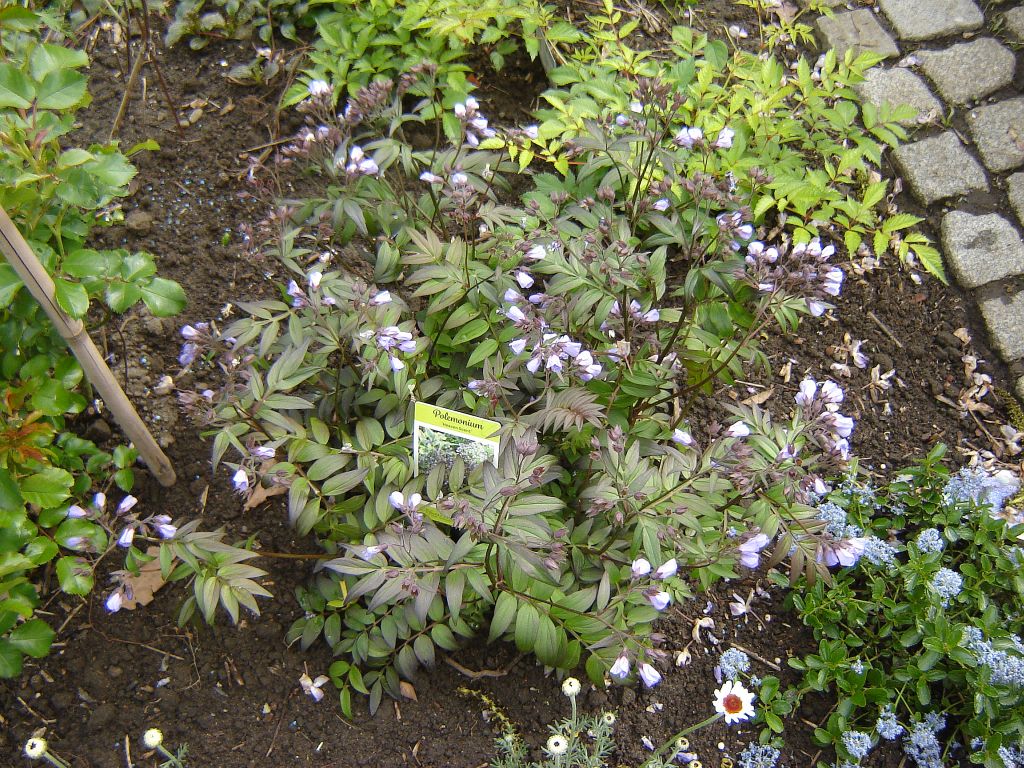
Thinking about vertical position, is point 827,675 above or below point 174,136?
below

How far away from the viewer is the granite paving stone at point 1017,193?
3.75 meters

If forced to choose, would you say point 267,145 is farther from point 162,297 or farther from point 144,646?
point 144,646

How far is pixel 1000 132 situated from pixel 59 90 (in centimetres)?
Result: 411

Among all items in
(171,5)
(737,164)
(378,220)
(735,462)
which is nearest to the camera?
(735,462)

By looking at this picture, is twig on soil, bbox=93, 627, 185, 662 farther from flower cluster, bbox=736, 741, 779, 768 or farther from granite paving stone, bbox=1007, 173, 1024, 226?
granite paving stone, bbox=1007, 173, 1024, 226

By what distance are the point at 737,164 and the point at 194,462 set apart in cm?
259

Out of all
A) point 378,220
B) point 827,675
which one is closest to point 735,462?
point 827,675

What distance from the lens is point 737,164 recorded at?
346 centimetres

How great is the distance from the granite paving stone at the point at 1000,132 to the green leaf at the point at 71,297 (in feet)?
13.1

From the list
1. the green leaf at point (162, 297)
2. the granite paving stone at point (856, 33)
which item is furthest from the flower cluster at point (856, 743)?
the granite paving stone at point (856, 33)

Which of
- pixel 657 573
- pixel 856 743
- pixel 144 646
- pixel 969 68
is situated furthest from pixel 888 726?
pixel 969 68

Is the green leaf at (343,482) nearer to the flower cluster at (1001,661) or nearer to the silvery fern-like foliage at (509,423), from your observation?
the silvery fern-like foliage at (509,423)

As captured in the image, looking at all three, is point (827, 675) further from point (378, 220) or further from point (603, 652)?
point (378, 220)

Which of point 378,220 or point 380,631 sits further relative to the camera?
point 378,220
